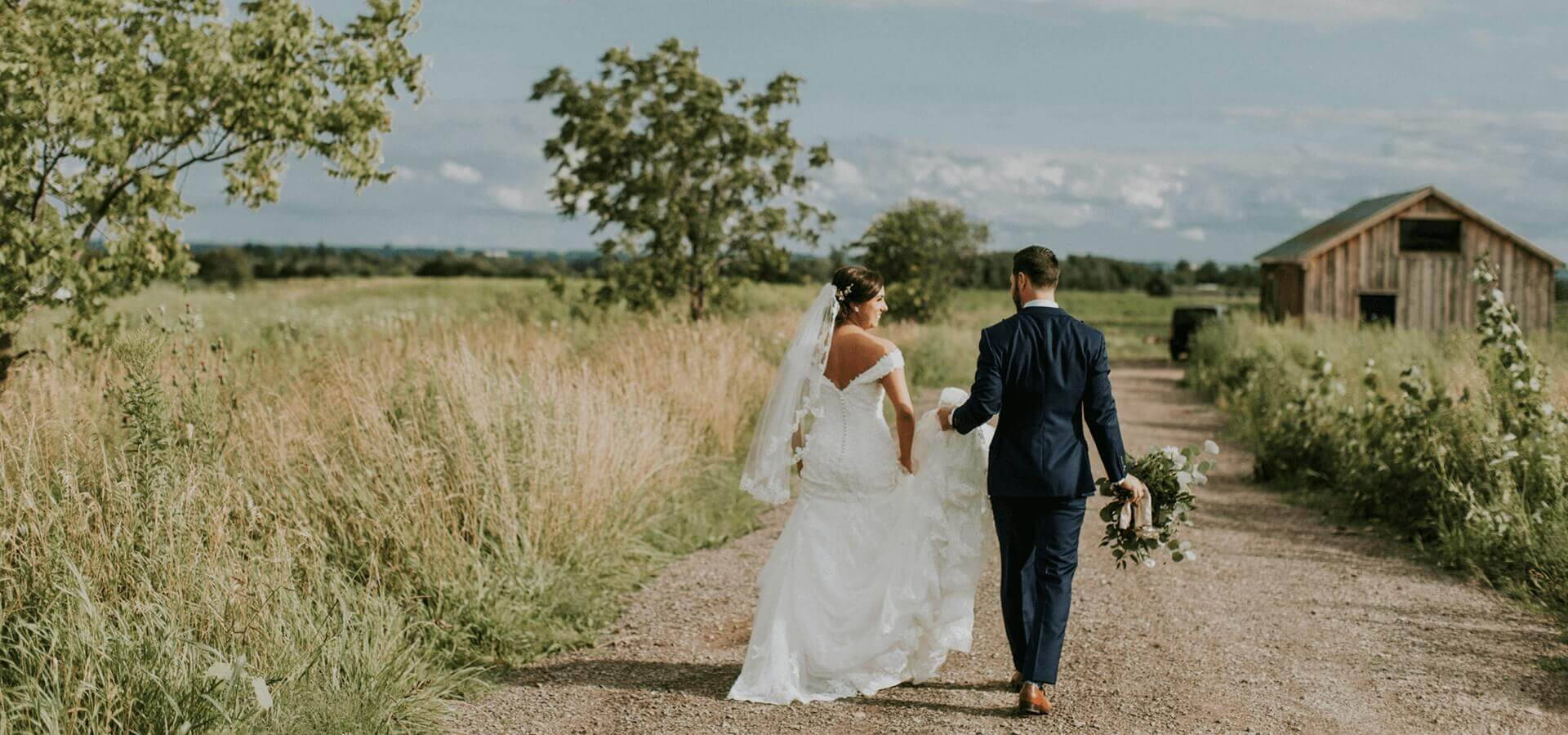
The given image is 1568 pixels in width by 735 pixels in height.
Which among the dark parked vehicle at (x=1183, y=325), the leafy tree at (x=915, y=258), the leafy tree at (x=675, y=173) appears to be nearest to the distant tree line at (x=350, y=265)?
the leafy tree at (x=915, y=258)

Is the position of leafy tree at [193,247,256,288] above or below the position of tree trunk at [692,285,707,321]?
above

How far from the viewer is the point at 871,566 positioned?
18.4 ft

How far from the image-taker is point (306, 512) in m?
6.55

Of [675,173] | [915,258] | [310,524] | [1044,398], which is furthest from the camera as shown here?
[915,258]

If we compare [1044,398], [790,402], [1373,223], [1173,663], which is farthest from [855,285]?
[1373,223]

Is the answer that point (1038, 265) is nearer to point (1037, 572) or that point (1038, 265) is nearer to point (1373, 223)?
point (1037, 572)

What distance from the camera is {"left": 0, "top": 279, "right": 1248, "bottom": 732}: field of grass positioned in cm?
458

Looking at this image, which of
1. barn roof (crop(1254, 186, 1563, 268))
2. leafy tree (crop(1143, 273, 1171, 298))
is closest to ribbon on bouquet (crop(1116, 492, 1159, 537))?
barn roof (crop(1254, 186, 1563, 268))

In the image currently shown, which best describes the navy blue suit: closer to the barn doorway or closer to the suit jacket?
the suit jacket

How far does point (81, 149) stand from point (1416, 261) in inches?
1319

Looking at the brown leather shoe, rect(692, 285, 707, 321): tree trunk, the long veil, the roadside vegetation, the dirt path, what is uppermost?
rect(692, 285, 707, 321): tree trunk

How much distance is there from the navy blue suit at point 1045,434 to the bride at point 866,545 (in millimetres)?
308

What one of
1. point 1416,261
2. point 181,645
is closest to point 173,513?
point 181,645

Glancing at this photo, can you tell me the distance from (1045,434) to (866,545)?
1.03 m
